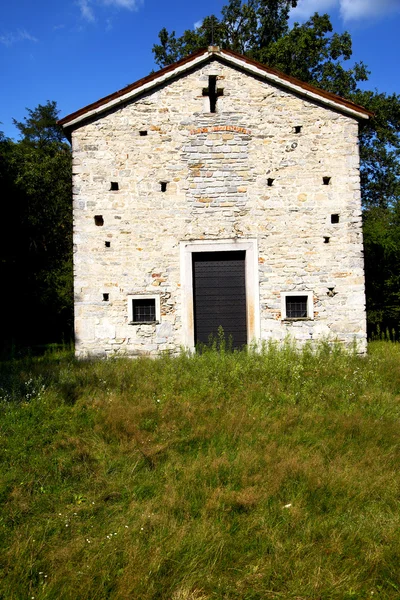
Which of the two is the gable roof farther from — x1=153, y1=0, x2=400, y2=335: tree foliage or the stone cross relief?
x1=153, y1=0, x2=400, y2=335: tree foliage

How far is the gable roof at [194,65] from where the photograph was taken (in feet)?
30.1

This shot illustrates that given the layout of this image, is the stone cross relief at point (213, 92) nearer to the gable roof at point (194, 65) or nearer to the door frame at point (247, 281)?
Result: the gable roof at point (194, 65)

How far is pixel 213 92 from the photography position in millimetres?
9469

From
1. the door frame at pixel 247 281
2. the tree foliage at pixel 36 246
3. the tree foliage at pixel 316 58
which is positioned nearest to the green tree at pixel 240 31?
the tree foliage at pixel 316 58

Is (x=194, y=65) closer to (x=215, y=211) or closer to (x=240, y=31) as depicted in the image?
(x=215, y=211)

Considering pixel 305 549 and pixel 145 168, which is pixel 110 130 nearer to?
pixel 145 168

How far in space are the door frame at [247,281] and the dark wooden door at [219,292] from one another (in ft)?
0.61

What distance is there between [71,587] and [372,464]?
3.40m

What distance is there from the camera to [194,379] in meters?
6.73

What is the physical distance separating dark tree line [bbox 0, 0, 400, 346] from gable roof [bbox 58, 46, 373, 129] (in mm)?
5281

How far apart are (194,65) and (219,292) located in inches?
210

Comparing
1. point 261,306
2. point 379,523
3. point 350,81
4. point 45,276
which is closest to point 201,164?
point 261,306

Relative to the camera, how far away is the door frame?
905 cm

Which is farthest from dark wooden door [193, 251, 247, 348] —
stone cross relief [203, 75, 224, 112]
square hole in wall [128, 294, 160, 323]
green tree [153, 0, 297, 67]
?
green tree [153, 0, 297, 67]
